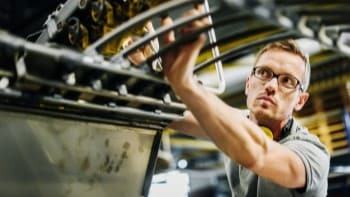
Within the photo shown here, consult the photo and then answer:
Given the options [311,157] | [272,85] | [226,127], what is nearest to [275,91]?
[272,85]

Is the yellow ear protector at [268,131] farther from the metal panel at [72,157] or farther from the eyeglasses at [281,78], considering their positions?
the metal panel at [72,157]

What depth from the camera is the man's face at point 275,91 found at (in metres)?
1.73

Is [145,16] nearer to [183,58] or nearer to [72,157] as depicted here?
[183,58]

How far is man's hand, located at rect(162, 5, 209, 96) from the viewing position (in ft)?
3.41

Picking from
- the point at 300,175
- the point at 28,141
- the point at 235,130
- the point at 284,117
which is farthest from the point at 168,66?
the point at 284,117

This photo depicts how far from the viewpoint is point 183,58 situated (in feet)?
3.51

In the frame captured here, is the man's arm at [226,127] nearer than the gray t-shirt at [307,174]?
Yes

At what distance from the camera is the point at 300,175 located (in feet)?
5.05

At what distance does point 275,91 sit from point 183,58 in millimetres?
732

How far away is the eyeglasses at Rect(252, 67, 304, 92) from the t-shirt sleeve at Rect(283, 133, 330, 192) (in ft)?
0.69

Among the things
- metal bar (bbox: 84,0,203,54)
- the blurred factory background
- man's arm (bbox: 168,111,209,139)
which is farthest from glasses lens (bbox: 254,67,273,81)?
metal bar (bbox: 84,0,203,54)

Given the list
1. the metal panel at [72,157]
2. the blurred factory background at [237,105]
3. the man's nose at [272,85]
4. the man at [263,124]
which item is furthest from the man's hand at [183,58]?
the blurred factory background at [237,105]

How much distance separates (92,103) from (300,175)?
792mm

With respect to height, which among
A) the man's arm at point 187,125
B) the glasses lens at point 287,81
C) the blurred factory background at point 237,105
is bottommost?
the man's arm at point 187,125
